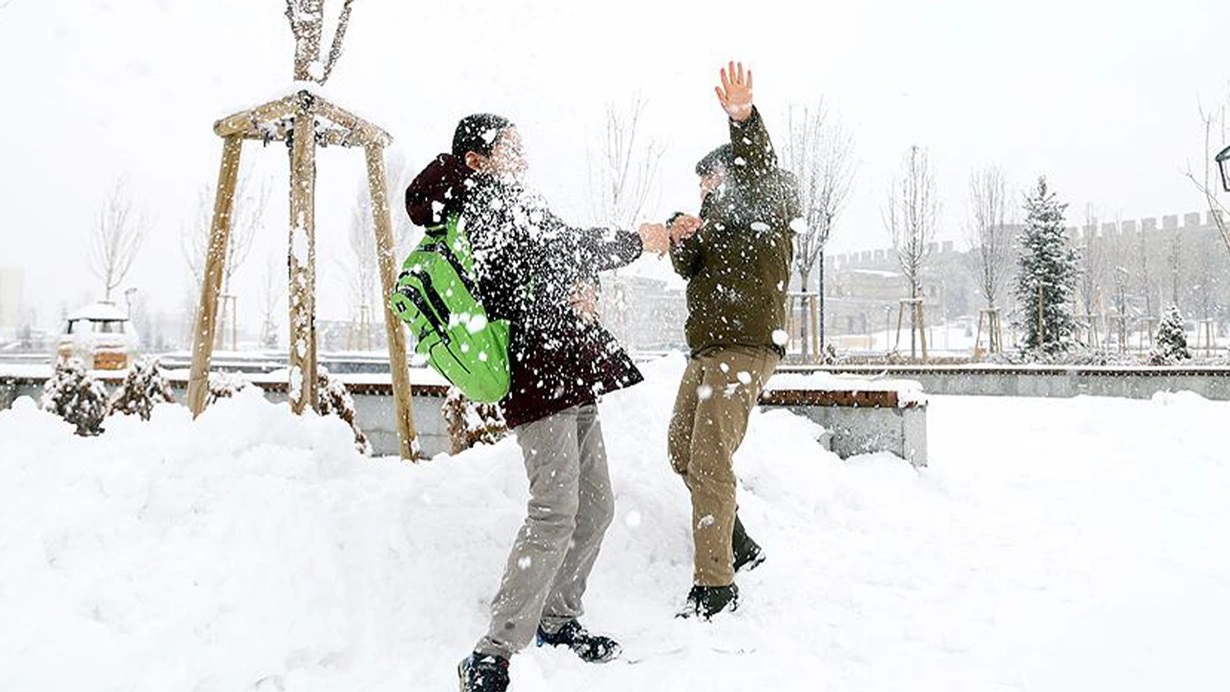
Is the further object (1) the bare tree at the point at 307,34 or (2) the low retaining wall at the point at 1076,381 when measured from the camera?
(2) the low retaining wall at the point at 1076,381

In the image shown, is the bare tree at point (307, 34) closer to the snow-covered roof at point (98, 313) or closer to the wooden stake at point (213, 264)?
the wooden stake at point (213, 264)

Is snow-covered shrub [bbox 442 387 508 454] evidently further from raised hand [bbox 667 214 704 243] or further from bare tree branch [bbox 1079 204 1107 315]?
bare tree branch [bbox 1079 204 1107 315]

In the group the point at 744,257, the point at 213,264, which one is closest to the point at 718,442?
the point at 744,257

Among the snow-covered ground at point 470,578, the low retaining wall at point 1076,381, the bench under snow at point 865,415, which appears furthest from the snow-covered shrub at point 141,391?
the low retaining wall at point 1076,381

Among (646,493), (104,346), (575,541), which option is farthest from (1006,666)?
(104,346)

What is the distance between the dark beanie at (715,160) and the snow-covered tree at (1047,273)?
2206cm

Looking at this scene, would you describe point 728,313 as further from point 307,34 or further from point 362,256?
point 362,256

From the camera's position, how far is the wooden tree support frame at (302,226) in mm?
4496

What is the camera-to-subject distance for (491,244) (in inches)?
101

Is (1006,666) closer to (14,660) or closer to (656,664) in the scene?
(656,664)

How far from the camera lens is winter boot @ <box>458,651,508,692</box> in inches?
89.9

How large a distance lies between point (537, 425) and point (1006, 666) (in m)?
1.70

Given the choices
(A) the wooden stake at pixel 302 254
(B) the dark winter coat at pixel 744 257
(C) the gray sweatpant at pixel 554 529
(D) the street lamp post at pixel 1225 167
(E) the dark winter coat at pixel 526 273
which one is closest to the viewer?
(C) the gray sweatpant at pixel 554 529

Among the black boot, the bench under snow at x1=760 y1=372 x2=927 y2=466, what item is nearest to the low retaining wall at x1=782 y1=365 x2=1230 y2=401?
the bench under snow at x1=760 y1=372 x2=927 y2=466
